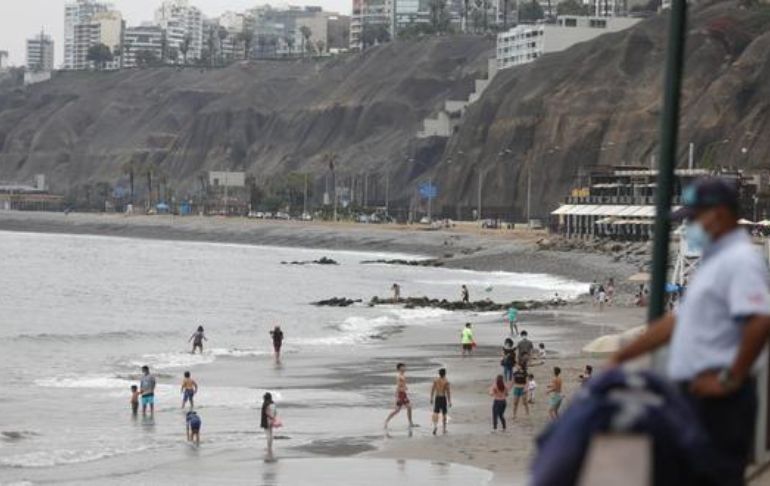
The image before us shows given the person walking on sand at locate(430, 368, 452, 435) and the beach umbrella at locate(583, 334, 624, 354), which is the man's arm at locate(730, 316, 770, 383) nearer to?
the person walking on sand at locate(430, 368, 452, 435)

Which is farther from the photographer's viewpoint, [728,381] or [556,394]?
[556,394]

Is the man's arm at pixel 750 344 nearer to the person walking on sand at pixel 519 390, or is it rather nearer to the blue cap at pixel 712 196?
the blue cap at pixel 712 196

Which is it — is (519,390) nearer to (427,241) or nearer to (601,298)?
(601,298)

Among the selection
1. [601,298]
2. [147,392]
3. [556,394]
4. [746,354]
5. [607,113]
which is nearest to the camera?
[746,354]

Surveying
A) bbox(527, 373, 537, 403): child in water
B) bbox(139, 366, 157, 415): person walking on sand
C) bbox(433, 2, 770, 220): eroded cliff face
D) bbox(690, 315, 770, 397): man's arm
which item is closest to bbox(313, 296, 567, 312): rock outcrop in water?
bbox(527, 373, 537, 403): child in water

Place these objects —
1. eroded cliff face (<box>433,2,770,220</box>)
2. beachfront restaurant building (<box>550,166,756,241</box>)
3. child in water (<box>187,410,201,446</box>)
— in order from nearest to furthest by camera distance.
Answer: child in water (<box>187,410,201,446</box>) → beachfront restaurant building (<box>550,166,756,241</box>) → eroded cliff face (<box>433,2,770,220</box>)

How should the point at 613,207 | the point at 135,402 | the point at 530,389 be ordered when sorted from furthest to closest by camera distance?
1. the point at 613,207
2. the point at 135,402
3. the point at 530,389

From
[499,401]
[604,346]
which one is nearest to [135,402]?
[499,401]

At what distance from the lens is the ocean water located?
2967 centimetres

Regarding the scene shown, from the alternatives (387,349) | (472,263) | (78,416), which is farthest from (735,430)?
(472,263)

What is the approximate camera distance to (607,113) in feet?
488

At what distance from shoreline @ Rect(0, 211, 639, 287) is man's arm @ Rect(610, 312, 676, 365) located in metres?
76.5

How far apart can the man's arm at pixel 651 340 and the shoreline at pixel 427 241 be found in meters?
76.5

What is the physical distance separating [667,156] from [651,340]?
1631 millimetres
